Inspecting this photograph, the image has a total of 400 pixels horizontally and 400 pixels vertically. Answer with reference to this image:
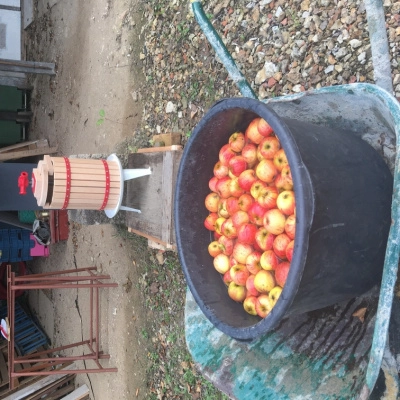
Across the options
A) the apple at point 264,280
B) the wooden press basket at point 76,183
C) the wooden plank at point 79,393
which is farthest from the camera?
the wooden plank at point 79,393

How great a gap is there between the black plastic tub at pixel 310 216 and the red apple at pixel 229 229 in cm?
15

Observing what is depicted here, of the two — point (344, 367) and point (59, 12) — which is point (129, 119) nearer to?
point (59, 12)

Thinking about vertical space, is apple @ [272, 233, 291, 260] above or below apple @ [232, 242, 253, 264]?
above

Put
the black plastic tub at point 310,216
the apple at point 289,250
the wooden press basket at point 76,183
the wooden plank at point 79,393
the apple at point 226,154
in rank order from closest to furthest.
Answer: the black plastic tub at point 310,216 → the apple at point 289,250 → the apple at point 226,154 → the wooden press basket at point 76,183 → the wooden plank at point 79,393

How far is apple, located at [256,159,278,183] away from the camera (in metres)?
1.87

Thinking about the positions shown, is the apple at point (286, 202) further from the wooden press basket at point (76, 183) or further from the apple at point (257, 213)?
the wooden press basket at point (76, 183)

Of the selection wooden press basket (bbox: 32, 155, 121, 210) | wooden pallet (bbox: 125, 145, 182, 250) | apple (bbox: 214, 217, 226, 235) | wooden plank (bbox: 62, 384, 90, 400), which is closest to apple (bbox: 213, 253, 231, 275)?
apple (bbox: 214, 217, 226, 235)

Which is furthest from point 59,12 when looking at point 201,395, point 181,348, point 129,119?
point 201,395

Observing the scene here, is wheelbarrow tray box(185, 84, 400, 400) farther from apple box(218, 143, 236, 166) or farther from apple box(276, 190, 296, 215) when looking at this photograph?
apple box(276, 190, 296, 215)

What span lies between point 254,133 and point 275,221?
0.40 meters

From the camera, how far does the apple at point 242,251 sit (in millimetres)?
1934

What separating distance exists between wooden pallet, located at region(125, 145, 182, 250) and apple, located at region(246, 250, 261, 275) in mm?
1565

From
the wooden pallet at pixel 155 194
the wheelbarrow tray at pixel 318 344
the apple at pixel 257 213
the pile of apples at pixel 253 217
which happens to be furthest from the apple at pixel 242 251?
the wooden pallet at pixel 155 194

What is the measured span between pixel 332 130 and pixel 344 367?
0.94 metres
